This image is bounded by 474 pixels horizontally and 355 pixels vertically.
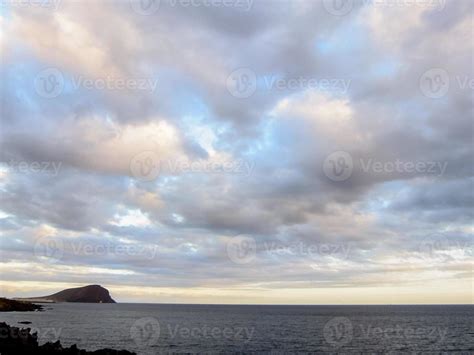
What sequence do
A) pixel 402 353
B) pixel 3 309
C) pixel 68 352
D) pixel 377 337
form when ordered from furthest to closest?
1. pixel 3 309
2. pixel 377 337
3. pixel 402 353
4. pixel 68 352

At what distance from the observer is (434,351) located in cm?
6347

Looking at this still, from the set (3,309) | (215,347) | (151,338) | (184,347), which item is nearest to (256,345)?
(215,347)

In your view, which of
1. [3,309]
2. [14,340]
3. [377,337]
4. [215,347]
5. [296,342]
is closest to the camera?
[14,340]

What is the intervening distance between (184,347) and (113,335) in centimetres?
2600

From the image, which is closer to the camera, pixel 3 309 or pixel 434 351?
pixel 434 351

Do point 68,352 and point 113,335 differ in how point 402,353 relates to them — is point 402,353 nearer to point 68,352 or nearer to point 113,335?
point 68,352

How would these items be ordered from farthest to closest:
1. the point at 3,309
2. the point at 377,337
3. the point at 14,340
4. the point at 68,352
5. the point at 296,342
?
1. the point at 3,309
2. the point at 377,337
3. the point at 296,342
4. the point at 14,340
5. the point at 68,352

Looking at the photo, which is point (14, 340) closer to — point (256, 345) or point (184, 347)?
point (184, 347)

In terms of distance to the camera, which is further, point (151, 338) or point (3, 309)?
point (3, 309)

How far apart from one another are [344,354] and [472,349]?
74.3ft

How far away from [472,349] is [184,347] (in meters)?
45.2

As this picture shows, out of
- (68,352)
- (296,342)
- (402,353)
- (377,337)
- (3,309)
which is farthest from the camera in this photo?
(3,309)

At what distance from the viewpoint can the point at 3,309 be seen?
175m

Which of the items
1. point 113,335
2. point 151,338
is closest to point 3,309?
point 113,335
